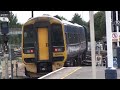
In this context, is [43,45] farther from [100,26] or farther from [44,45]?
[100,26]

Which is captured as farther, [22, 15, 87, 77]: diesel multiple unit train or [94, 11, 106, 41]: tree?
[94, 11, 106, 41]: tree

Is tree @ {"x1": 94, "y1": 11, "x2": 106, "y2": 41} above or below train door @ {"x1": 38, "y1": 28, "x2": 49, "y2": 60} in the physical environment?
above

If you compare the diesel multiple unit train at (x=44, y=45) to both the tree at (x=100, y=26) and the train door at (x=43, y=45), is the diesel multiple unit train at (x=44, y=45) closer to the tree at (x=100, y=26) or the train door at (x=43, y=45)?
the train door at (x=43, y=45)

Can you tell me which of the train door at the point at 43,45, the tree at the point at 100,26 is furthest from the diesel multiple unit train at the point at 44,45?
the tree at the point at 100,26

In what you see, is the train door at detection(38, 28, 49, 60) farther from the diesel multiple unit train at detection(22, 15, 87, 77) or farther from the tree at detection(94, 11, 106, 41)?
the tree at detection(94, 11, 106, 41)

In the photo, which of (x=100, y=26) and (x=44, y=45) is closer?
(x=44, y=45)

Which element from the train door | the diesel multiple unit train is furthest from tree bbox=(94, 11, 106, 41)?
the train door

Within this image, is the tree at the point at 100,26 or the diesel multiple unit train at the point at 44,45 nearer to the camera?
the diesel multiple unit train at the point at 44,45

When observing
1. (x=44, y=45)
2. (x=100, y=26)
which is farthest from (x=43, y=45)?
(x=100, y=26)
